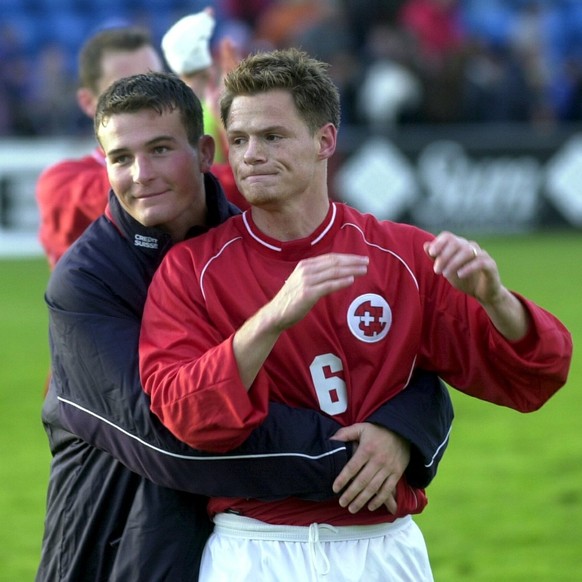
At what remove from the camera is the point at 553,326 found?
10.6 ft

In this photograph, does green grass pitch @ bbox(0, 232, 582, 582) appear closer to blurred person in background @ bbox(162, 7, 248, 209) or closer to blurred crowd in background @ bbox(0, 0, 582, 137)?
blurred person in background @ bbox(162, 7, 248, 209)

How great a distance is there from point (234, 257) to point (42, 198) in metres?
1.92

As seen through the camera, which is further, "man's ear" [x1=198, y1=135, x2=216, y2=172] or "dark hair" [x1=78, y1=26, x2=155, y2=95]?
"dark hair" [x1=78, y1=26, x2=155, y2=95]

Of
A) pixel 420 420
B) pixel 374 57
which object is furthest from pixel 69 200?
pixel 374 57

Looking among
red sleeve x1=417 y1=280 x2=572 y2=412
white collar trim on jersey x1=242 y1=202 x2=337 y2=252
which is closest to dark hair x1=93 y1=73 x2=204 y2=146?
white collar trim on jersey x1=242 y1=202 x2=337 y2=252

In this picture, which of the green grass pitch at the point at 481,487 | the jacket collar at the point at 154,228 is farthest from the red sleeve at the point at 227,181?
the green grass pitch at the point at 481,487

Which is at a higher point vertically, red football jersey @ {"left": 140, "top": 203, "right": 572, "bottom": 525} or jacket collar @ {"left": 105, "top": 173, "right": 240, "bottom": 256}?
jacket collar @ {"left": 105, "top": 173, "right": 240, "bottom": 256}

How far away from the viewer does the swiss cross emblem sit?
3307mm

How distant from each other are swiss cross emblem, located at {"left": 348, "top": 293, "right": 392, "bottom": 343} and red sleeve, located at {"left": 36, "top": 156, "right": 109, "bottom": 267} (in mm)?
1695

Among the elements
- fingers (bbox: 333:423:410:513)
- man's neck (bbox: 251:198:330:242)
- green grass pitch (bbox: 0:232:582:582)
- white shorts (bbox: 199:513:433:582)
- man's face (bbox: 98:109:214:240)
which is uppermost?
man's face (bbox: 98:109:214:240)

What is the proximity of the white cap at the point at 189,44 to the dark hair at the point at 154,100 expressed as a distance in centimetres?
95

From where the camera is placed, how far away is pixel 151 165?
3424 mm

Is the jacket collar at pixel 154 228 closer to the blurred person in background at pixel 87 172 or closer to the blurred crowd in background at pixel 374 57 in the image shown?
the blurred person in background at pixel 87 172

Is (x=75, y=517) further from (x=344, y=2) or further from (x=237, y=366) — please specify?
(x=344, y=2)
